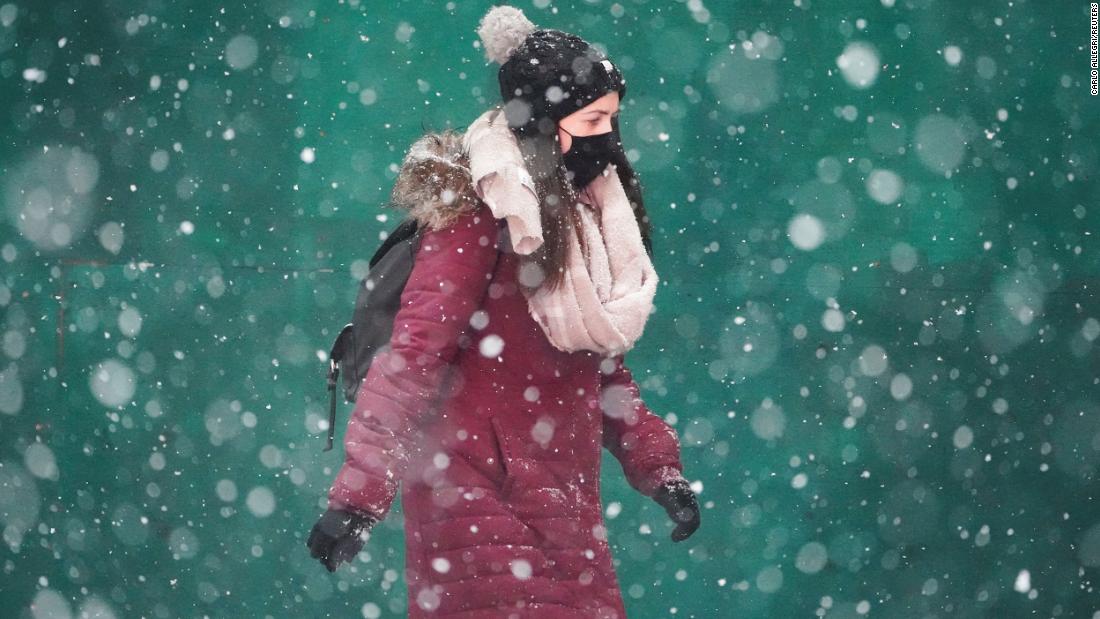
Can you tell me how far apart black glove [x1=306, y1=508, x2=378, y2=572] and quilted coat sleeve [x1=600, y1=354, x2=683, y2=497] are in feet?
2.90

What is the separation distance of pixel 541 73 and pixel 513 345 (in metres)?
0.73

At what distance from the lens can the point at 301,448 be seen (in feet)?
14.6

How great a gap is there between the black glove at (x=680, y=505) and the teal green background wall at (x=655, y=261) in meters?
1.25

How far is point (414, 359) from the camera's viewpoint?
9.22 ft

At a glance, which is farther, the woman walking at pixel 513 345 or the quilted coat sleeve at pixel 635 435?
the quilted coat sleeve at pixel 635 435

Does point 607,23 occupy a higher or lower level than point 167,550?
higher

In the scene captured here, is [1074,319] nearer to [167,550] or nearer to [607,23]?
[607,23]

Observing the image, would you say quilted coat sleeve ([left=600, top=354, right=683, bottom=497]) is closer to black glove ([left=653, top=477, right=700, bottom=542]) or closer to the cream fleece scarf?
black glove ([left=653, top=477, right=700, bottom=542])

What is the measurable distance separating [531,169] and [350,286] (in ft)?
5.19

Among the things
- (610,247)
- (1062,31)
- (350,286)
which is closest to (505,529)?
(610,247)

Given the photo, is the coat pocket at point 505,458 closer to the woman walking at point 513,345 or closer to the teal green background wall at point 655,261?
the woman walking at point 513,345

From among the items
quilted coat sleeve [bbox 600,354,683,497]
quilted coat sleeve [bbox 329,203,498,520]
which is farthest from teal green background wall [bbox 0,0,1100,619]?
quilted coat sleeve [bbox 329,203,498,520]

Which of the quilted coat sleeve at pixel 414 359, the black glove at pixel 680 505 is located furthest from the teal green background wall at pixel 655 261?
the quilted coat sleeve at pixel 414 359

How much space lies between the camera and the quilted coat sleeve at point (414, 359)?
2729 millimetres
